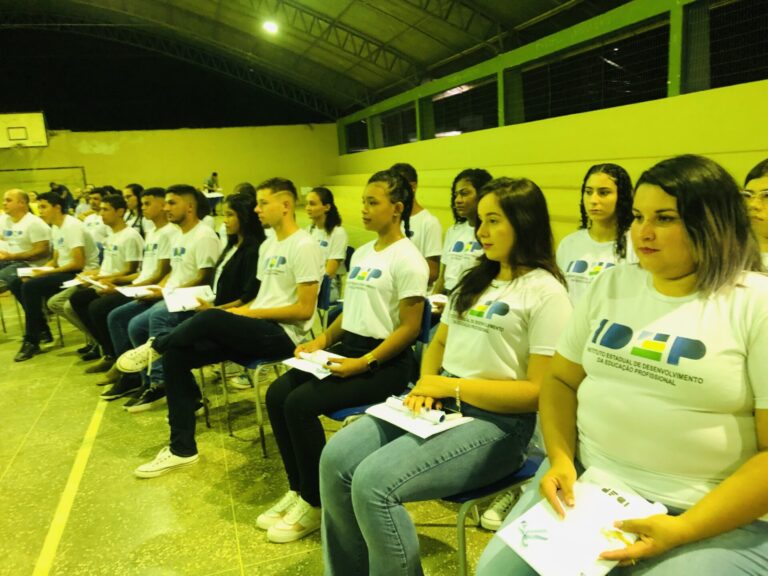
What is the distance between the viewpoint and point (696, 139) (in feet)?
12.2

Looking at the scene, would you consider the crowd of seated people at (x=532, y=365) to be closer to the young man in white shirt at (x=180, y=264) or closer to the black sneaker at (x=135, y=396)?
the young man in white shirt at (x=180, y=264)

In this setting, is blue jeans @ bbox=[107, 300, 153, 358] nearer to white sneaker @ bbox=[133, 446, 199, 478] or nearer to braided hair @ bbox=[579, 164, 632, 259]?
white sneaker @ bbox=[133, 446, 199, 478]

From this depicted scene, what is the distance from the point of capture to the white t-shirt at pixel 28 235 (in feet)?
16.8

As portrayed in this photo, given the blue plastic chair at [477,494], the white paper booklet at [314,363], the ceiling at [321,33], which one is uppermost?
the ceiling at [321,33]

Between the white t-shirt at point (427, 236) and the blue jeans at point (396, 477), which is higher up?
the white t-shirt at point (427, 236)

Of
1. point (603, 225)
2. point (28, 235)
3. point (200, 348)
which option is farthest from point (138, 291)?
point (603, 225)

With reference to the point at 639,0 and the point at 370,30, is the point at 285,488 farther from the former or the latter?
the point at 370,30

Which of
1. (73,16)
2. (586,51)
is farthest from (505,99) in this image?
(73,16)

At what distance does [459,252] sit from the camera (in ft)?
10.4

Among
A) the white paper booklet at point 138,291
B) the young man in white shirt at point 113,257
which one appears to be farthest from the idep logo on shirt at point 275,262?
the young man in white shirt at point 113,257

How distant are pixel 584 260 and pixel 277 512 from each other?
168 centimetres

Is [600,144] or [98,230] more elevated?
[600,144]

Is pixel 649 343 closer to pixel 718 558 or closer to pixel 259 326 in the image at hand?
pixel 718 558

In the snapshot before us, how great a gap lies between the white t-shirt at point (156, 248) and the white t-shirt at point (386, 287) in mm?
2122
